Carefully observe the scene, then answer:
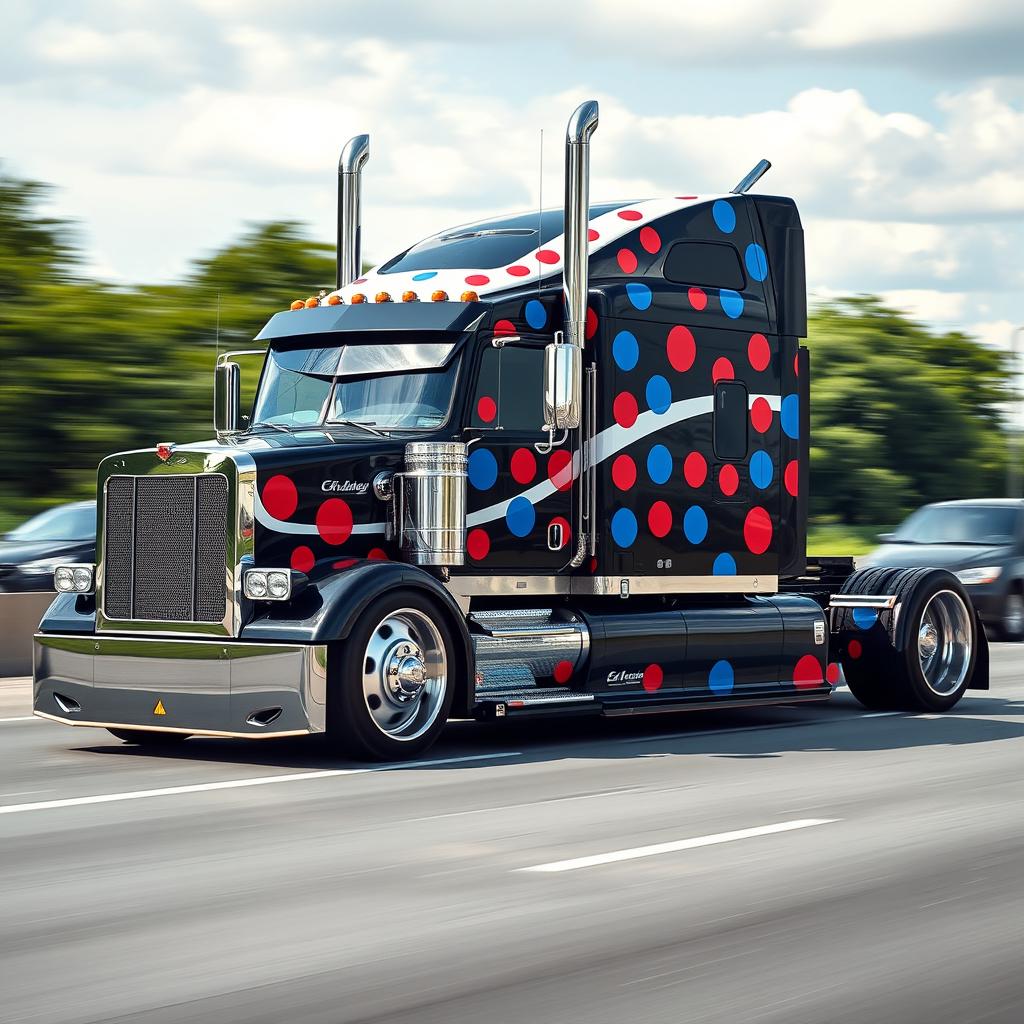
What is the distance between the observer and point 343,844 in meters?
7.83

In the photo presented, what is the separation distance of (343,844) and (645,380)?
5318mm

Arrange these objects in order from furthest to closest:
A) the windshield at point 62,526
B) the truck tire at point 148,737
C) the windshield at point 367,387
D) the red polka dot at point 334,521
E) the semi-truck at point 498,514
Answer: the windshield at point 62,526
the truck tire at point 148,737
the windshield at point 367,387
the red polka dot at point 334,521
the semi-truck at point 498,514

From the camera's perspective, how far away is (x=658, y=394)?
40.6 feet

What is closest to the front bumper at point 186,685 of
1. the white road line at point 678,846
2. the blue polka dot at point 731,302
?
the white road line at point 678,846

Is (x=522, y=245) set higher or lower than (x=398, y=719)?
higher

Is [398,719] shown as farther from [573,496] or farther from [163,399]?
[163,399]

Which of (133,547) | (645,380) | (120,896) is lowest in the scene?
(120,896)

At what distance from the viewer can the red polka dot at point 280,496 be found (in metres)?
10.4

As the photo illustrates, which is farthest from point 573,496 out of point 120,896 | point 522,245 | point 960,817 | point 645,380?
point 120,896

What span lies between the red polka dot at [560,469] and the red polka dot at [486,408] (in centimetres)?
53

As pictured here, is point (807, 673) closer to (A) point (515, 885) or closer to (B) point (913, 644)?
(B) point (913, 644)

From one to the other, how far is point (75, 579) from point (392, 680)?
230 cm

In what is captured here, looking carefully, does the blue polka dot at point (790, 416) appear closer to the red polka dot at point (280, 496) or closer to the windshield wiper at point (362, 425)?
the windshield wiper at point (362, 425)

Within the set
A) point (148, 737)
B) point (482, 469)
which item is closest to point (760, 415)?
point (482, 469)
